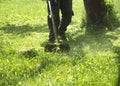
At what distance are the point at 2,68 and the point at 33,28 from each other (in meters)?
4.88

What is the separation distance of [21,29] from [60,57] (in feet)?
13.5

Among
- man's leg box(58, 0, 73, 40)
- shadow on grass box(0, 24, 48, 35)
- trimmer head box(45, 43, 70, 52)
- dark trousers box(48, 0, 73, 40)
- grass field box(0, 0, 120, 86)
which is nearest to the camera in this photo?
grass field box(0, 0, 120, 86)

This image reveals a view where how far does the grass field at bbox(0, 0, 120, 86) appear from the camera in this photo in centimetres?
630

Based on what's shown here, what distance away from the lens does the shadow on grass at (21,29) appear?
11.0 meters

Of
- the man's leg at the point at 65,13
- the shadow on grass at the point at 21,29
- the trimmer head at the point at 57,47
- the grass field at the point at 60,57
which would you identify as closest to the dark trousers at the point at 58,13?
the man's leg at the point at 65,13

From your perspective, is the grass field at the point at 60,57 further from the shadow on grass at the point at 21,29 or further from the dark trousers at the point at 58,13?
the dark trousers at the point at 58,13

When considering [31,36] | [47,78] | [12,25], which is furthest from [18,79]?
[12,25]

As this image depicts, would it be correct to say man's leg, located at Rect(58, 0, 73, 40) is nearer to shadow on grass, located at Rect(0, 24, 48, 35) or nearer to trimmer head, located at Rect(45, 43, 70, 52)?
trimmer head, located at Rect(45, 43, 70, 52)

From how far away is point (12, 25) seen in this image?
12.3m

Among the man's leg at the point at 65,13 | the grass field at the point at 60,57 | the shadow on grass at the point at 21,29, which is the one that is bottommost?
the shadow on grass at the point at 21,29

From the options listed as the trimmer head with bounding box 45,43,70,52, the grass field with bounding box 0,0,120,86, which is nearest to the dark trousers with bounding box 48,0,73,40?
the grass field with bounding box 0,0,120,86

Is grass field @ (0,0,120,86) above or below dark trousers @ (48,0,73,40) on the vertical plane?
below

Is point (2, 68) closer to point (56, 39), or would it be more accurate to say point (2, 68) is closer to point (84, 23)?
point (56, 39)

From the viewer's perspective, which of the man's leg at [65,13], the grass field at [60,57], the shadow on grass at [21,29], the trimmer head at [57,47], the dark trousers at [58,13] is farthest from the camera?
the shadow on grass at [21,29]
